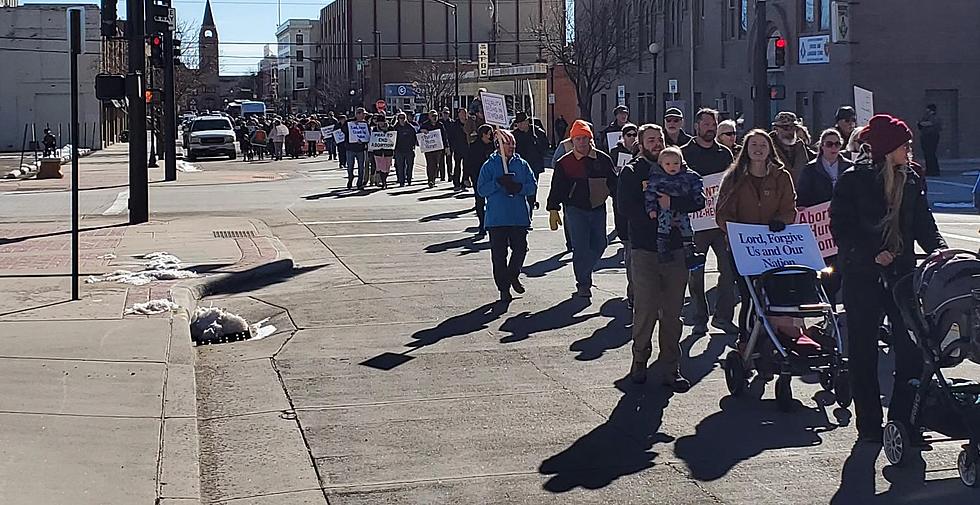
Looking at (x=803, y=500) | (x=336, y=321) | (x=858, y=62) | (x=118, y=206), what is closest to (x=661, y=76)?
(x=858, y=62)

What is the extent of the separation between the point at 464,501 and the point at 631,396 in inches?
106

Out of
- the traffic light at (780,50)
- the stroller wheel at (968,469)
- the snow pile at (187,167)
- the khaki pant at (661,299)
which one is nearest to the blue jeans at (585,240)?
the khaki pant at (661,299)

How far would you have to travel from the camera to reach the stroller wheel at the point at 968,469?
6379mm

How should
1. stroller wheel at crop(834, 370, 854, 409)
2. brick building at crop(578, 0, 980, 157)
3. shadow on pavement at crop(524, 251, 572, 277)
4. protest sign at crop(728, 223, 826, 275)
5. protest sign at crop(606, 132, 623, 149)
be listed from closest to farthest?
stroller wheel at crop(834, 370, 854, 409), protest sign at crop(728, 223, 826, 275), shadow on pavement at crop(524, 251, 572, 277), protest sign at crop(606, 132, 623, 149), brick building at crop(578, 0, 980, 157)

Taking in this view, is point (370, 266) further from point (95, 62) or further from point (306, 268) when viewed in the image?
point (95, 62)

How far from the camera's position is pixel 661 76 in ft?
192

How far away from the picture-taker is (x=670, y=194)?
29.6 ft

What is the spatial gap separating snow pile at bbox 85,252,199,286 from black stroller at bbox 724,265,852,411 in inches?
310

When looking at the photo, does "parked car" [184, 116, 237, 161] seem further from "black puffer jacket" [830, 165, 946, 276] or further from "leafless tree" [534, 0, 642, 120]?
"black puffer jacket" [830, 165, 946, 276]

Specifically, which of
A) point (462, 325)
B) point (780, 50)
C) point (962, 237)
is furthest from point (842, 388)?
point (780, 50)

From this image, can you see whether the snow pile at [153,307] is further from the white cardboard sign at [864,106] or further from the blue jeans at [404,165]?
the blue jeans at [404,165]

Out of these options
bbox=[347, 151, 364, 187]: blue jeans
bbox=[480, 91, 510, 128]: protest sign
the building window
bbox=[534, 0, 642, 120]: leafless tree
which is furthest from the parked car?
bbox=[480, 91, 510, 128]: protest sign

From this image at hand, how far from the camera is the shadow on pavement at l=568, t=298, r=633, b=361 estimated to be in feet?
34.8

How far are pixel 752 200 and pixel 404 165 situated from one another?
22.7 m
